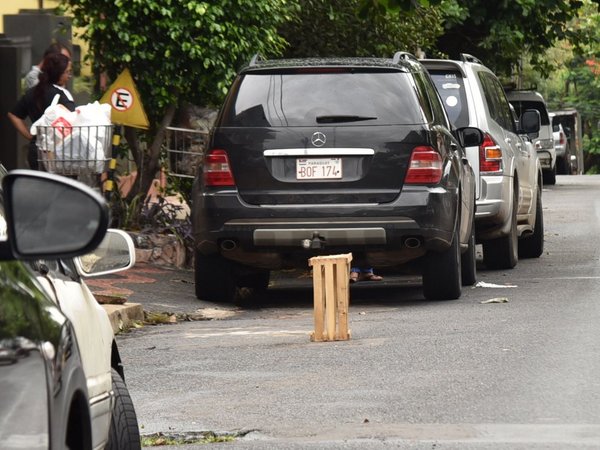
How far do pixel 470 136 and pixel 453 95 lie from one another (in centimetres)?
160

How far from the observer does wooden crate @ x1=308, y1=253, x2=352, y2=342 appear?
34.0 feet

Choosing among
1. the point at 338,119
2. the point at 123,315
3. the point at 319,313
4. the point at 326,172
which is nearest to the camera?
the point at 319,313

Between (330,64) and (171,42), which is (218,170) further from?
(171,42)

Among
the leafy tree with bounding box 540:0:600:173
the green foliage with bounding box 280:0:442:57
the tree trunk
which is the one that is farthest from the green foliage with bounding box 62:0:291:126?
the leafy tree with bounding box 540:0:600:173

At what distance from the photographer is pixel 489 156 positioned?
15102 mm

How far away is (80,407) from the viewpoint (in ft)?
13.3

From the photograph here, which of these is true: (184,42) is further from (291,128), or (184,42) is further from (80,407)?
(80,407)

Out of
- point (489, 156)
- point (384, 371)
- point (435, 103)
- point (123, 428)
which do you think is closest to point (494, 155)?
point (489, 156)

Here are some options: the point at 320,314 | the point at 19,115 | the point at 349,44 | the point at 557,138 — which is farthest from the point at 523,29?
the point at 557,138

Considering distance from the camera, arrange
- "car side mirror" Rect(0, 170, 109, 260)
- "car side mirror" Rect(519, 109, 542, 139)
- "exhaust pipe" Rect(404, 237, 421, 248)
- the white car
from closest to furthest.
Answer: "car side mirror" Rect(0, 170, 109, 260), the white car, "exhaust pipe" Rect(404, 237, 421, 248), "car side mirror" Rect(519, 109, 542, 139)

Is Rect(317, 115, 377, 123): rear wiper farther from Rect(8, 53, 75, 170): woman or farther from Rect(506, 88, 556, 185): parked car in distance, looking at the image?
Rect(506, 88, 556, 185): parked car in distance

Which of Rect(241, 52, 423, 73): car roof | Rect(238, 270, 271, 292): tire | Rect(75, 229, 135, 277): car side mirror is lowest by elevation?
Rect(238, 270, 271, 292): tire

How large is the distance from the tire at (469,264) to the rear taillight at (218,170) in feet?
8.57

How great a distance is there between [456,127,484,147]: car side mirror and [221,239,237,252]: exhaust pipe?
2.74 m
